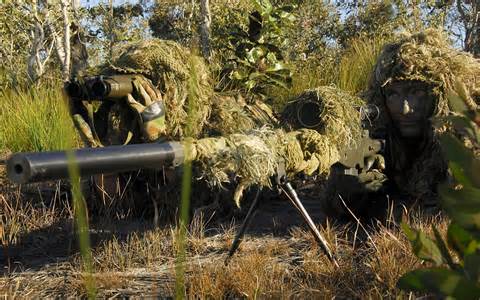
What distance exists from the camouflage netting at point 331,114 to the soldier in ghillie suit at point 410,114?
0.54m

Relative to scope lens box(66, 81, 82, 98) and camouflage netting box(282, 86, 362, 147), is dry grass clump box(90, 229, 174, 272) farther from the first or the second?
camouflage netting box(282, 86, 362, 147)

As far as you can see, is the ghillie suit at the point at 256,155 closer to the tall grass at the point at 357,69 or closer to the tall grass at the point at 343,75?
the tall grass at the point at 343,75

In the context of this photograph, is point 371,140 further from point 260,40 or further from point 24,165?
point 24,165

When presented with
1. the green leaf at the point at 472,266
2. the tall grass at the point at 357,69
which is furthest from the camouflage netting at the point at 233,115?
the green leaf at the point at 472,266

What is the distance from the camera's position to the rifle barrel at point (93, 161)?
1.43m

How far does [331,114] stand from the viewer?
280 centimetres

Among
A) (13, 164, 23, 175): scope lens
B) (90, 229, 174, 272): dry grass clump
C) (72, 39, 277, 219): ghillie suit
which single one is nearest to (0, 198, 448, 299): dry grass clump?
(90, 229, 174, 272): dry grass clump

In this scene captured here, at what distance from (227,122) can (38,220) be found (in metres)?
1.35

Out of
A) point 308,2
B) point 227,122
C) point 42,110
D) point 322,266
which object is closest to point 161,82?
point 227,122

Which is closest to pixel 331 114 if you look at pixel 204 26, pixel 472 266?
pixel 472 266

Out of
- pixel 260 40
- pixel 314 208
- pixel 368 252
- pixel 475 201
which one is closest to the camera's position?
pixel 475 201

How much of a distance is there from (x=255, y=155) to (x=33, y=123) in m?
3.87

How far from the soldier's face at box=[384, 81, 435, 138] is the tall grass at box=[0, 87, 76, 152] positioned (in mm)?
2826

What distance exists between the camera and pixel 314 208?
176 inches
